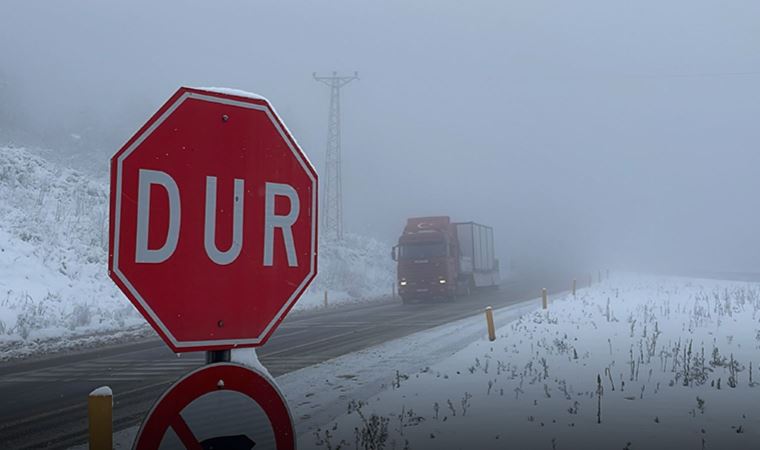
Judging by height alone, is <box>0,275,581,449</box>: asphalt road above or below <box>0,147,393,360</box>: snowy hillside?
below

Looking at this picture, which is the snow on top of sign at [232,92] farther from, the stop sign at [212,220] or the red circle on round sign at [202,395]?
the red circle on round sign at [202,395]

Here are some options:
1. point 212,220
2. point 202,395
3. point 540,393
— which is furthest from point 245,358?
point 540,393

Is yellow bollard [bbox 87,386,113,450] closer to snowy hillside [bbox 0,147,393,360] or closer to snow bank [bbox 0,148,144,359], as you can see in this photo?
snow bank [bbox 0,148,144,359]

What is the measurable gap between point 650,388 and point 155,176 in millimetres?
7698

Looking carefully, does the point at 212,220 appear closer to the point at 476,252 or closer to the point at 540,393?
the point at 540,393

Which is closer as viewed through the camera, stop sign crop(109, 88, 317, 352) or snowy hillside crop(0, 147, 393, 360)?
stop sign crop(109, 88, 317, 352)

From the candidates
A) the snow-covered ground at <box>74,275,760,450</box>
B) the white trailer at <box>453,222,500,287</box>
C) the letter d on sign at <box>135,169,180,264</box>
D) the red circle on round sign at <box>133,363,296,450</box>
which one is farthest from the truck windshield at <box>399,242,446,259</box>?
the letter d on sign at <box>135,169,180,264</box>

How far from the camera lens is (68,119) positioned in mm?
51188

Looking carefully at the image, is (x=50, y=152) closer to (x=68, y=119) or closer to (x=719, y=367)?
(x=68, y=119)

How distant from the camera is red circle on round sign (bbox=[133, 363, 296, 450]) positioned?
1913 millimetres

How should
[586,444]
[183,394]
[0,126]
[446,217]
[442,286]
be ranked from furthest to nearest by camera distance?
1. [0,126]
2. [446,217]
3. [442,286]
4. [586,444]
5. [183,394]

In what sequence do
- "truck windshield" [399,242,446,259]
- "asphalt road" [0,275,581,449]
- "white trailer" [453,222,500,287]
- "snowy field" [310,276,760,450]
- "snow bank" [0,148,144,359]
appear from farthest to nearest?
"white trailer" [453,222,500,287] → "truck windshield" [399,242,446,259] → "snow bank" [0,148,144,359] → "asphalt road" [0,275,581,449] → "snowy field" [310,276,760,450]

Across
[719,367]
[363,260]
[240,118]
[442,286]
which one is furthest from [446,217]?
[240,118]

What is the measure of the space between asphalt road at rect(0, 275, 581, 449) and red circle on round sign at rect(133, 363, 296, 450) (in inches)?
93.5
